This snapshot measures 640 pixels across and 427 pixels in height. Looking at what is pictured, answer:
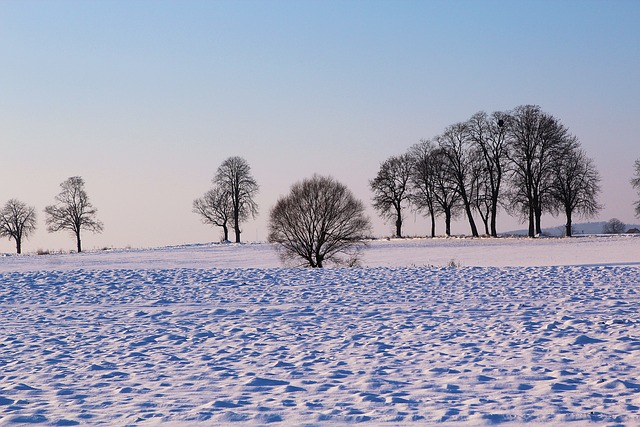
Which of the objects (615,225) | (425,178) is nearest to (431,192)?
(425,178)

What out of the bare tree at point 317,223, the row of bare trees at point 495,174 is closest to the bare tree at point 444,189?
the row of bare trees at point 495,174

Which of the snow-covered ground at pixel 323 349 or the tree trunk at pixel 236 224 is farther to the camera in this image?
the tree trunk at pixel 236 224

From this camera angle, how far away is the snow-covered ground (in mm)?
7133

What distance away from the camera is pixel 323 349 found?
412 inches

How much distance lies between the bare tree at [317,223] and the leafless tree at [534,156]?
84.4 feet

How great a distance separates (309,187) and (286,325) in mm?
21840

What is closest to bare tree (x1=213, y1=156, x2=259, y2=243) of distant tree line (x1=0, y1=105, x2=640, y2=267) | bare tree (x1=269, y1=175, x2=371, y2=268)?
distant tree line (x1=0, y1=105, x2=640, y2=267)

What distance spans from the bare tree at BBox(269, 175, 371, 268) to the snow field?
1431cm

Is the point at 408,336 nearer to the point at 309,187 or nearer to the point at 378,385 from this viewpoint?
the point at 378,385

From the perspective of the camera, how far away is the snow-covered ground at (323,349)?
281 inches

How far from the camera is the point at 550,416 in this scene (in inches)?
267

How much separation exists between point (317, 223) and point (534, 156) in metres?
28.7

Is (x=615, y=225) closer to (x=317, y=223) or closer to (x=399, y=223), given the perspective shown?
(x=399, y=223)

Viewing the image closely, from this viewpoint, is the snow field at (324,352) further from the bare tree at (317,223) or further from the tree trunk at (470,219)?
the tree trunk at (470,219)
